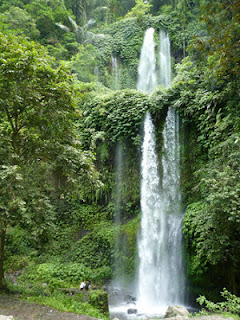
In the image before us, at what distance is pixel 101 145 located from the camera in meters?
12.8

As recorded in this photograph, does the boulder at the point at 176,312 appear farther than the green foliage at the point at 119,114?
A: No

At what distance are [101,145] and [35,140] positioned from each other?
249 inches

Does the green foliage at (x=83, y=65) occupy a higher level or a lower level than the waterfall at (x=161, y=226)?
higher

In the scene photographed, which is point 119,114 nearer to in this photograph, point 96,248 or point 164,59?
point 96,248

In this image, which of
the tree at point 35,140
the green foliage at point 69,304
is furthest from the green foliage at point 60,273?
the tree at point 35,140

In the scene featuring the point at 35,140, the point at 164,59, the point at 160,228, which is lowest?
the point at 160,228

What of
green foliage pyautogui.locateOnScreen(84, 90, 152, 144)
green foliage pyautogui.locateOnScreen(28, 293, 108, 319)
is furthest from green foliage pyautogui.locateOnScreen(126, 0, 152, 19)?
green foliage pyautogui.locateOnScreen(28, 293, 108, 319)

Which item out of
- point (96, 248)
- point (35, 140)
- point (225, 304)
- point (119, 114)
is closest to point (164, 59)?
point (119, 114)

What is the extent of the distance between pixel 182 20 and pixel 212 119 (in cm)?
1413

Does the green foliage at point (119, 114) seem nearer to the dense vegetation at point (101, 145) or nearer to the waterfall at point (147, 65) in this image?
the dense vegetation at point (101, 145)

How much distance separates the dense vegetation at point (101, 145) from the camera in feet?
19.4

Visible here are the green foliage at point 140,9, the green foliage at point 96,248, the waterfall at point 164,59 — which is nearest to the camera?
the green foliage at point 96,248

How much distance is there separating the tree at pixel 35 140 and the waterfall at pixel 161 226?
14.1 ft

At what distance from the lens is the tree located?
5507 millimetres
